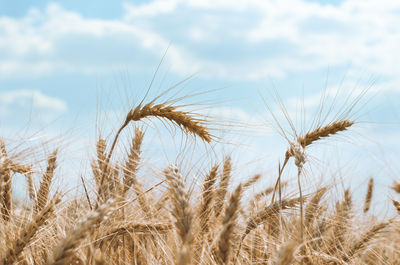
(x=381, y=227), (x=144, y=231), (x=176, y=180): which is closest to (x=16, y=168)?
(x=144, y=231)

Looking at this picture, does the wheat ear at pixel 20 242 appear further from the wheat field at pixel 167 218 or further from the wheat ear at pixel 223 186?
the wheat ear at pixel 223 186

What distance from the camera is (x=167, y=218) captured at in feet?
8.90

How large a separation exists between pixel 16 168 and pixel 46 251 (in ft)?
2.10

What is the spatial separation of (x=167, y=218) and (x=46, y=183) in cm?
93

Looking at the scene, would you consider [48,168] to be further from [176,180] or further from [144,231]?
[176,180]

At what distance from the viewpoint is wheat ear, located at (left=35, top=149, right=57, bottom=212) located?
294 cm

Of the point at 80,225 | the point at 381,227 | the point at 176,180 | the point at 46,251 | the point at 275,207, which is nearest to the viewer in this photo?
the point at 80,225

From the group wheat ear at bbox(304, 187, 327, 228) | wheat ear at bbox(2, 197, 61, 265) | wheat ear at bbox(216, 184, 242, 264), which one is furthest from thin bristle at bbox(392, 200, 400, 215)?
wheat ear at bbox(2, 197, 61, 265)

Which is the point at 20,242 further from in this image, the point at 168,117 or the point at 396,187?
the point at 396,187

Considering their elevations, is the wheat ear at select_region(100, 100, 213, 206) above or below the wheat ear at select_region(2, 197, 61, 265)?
above

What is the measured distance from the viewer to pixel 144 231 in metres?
2.52

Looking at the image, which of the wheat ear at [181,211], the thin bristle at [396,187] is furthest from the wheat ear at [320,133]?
the wheat ear at [181,211]

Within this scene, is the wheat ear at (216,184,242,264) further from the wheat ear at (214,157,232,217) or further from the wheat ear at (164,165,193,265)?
the wheat ear at (214,157,232,217)

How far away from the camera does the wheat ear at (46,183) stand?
2.94 metres
